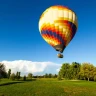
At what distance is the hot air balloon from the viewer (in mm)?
32312

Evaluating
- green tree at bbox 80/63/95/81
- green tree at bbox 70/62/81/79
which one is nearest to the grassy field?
green tree at bbox 80/63/95/81

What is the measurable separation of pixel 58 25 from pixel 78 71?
92.0m

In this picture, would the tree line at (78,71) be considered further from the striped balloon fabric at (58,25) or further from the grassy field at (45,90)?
the striped balloon fabric at (58,25)

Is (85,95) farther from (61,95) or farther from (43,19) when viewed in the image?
(43,19)

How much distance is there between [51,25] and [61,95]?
1115cm

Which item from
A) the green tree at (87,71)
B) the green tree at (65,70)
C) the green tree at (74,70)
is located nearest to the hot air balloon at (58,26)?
the green tree at (87,71)

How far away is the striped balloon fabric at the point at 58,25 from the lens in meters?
32.3

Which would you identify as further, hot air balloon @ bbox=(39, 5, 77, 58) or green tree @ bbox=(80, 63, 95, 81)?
green tree @ bbox=(80, 63, 95, 81)

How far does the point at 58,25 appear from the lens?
32.2 m

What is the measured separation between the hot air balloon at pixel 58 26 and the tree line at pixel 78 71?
7398 cm

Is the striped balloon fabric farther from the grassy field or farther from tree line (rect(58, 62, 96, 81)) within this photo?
tree line (rect(58, 62, 96, 81))

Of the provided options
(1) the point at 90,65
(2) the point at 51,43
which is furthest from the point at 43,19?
(1) the point at 90,65

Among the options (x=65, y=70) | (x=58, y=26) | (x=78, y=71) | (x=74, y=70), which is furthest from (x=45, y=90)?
(x=65, y=70)

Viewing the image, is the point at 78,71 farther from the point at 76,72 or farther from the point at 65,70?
the point at 65,70
